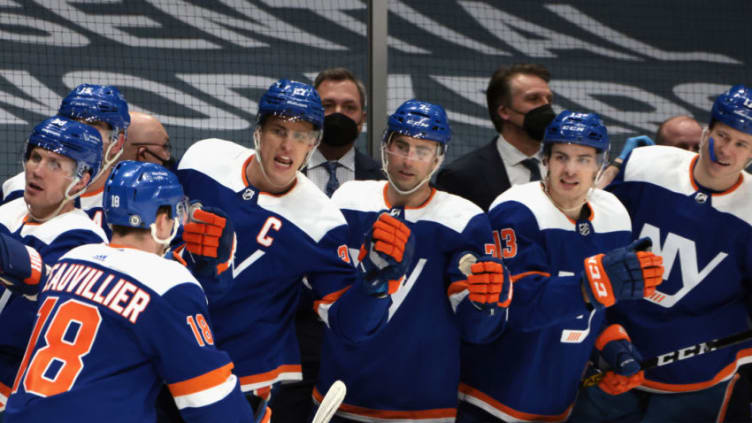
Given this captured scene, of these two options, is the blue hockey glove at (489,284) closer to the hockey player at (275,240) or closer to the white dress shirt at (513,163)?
the hockey player at (275,240)

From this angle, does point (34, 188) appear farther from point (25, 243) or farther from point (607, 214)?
point (607, 214)

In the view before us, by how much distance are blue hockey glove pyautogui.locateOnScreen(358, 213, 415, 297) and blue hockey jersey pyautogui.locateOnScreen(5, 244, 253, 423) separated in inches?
21.5

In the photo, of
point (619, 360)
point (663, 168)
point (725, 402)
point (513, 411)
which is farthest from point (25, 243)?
point (725, 402)

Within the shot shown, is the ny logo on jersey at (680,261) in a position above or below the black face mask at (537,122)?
below

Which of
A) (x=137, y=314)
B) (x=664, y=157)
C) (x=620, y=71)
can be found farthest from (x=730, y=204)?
(x=620, y=71)

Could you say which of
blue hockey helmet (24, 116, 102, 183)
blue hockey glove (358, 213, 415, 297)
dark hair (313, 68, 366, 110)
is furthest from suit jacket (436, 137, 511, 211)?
blue hockey helmet (24, 116, 102, 183)

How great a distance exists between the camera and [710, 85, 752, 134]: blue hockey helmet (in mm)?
2914

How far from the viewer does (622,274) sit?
248 centimetres

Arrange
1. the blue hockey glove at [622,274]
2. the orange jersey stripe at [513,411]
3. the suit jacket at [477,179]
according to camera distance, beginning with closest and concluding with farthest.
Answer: the blue hockey glove at [622,274] < the orange jersey stripe at [513,411] < the suit jacket at [477,179]

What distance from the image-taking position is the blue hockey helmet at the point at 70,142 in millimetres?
2479

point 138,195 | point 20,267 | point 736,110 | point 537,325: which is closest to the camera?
point 138,195

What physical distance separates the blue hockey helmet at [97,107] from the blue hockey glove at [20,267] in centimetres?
66

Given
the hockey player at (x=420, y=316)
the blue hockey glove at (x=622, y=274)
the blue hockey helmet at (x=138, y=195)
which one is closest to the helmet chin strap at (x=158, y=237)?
Result: the blue hockey helmet at (x=138, y=195)

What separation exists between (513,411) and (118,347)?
1.27 meters
